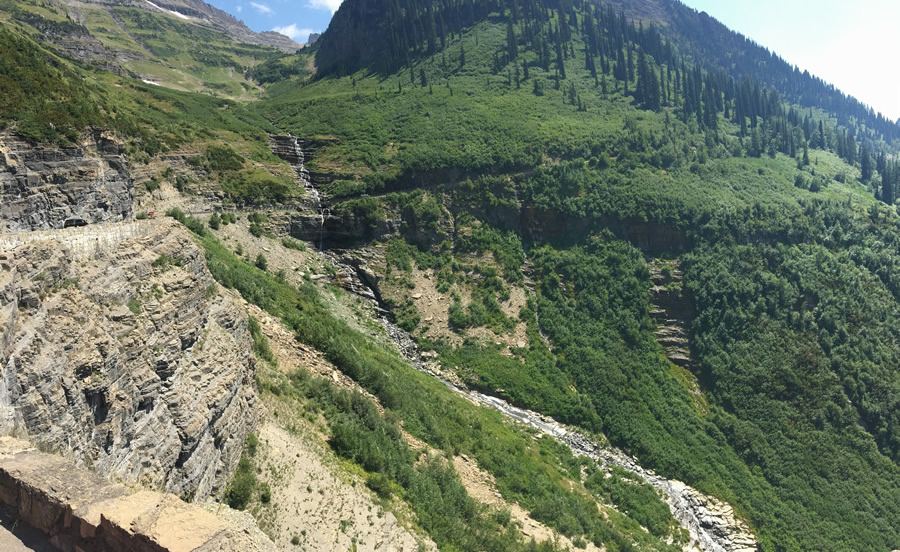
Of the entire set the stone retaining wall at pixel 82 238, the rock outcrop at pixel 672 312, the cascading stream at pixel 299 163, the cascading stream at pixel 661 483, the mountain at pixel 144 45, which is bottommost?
the cascading stream at pixel 661 483

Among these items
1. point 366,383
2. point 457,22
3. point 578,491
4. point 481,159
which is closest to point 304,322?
point 366,383

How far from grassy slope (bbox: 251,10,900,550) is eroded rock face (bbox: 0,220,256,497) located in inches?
1099

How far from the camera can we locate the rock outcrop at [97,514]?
710 cm

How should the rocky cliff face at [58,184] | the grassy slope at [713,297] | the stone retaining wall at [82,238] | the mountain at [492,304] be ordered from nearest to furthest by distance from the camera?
the stone retaining wall at [82,238], the mountain at [492,304], the rocky cliff face at [58,184], the grassy slope at [713,297]

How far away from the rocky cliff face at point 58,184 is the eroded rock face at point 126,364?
1146 cm

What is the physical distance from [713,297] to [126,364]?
163 feet

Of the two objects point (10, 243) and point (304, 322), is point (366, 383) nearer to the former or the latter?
point (304, 322)

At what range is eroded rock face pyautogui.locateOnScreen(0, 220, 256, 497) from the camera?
9164 mm

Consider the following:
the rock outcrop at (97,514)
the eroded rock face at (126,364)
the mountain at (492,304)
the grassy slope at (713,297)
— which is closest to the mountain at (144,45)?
the mountain at (492,304)

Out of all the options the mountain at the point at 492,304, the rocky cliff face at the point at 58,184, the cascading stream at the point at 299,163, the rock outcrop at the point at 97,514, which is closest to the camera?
the rock outcrop at the point at 97,514

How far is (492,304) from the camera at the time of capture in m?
46.6

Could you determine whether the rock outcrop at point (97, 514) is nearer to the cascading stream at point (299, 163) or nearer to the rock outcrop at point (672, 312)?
the cascading stream at point (299, 163)

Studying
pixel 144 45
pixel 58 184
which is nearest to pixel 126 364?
pixel 58 184

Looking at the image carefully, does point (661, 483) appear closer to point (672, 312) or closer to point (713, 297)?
point (672, 312)
